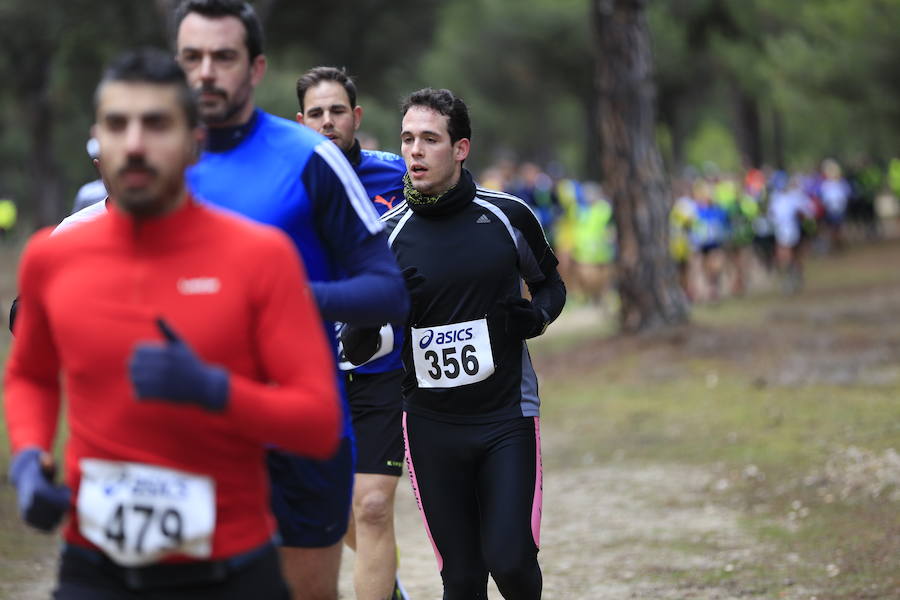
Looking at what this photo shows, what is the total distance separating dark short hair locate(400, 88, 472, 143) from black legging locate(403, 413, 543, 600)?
118cm

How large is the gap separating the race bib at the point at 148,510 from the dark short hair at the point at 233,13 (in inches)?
53.7

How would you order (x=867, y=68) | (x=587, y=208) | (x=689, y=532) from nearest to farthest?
(x=689, y=532)
(x=587, y=208)
(x=867, y=68)

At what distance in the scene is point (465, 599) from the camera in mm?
5586

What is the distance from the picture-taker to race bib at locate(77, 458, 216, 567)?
3.15m

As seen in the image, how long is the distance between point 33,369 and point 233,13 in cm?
117

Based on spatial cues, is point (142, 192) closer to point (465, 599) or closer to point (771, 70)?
point (465, 599)

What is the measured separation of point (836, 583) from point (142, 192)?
5459 millimetres

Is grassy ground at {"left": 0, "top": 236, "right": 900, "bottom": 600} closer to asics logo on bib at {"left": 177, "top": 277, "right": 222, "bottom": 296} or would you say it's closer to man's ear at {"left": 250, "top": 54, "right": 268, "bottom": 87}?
man's ear at {"left": 250, "top": 54, "right": 268, "bottom": 87}

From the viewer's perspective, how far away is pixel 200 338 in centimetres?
314

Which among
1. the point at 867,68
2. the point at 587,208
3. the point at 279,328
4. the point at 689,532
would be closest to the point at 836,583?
the point at 689,532

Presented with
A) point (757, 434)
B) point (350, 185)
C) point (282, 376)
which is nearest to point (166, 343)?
point (282, 376)

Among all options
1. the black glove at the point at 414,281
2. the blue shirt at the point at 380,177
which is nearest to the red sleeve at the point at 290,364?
the black glove at the point at 414,281

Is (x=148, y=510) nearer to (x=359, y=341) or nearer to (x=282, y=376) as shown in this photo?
(x=282, y=376)

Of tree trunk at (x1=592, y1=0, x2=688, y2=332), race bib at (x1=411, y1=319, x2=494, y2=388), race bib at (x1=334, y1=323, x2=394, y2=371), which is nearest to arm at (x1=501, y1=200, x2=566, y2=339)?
race bib at (x1=411, y1=319, x2=494, y2=388)
